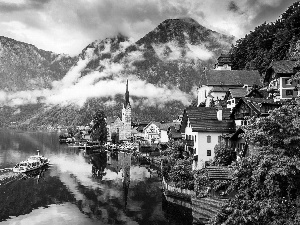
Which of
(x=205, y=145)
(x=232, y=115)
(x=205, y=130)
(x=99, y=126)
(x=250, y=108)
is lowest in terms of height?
(x=205, y=145)

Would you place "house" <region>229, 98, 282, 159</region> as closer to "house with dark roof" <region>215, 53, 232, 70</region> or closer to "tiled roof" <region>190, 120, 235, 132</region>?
"tiled roof" <region>190, 120, 235, 132</region>

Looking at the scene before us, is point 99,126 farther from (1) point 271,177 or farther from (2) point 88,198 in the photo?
(1) point 271,177

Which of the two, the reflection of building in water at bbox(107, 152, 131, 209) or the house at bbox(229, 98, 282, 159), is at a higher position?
the house at bbox(229, 98, 282, 159)

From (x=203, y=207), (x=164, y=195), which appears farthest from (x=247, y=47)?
(x=203, y=207)

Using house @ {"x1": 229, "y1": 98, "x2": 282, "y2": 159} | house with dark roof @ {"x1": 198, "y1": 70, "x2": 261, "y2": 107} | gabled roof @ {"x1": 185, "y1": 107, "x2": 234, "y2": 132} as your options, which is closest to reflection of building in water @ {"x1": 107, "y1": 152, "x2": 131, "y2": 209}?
gabled roof @ {"x1": 185, "y1": 107, "x2": 234, "y2": 132}

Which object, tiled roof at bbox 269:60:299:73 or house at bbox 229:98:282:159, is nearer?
house at bbox 229:98:282:159

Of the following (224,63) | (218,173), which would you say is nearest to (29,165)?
(218,173)

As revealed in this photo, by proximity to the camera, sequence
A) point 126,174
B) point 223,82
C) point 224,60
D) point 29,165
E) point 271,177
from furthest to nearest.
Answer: point 224,60
point 223,82
point 29,165
point 126,174
point 271,177
